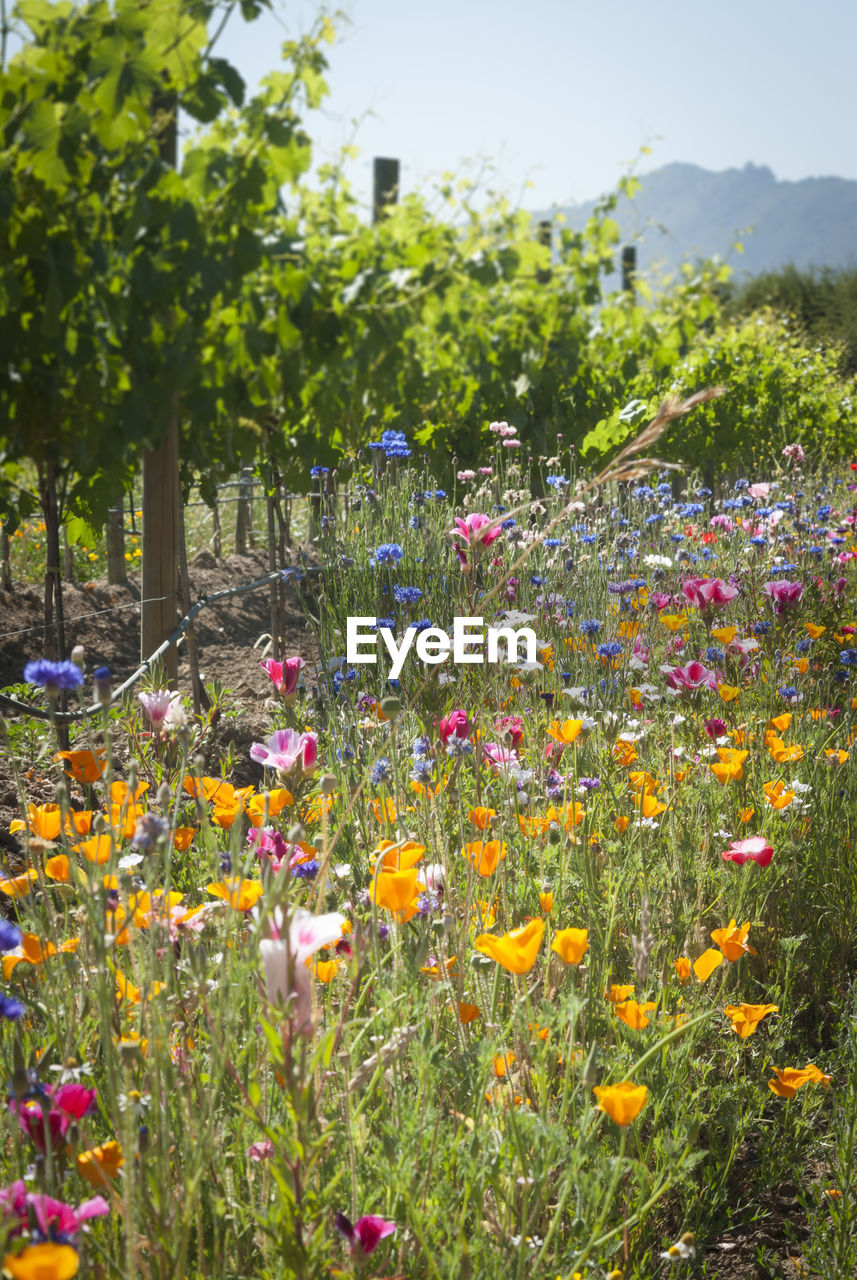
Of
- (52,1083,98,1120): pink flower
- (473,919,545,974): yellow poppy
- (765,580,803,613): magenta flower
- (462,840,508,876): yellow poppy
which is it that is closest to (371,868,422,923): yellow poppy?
(473,919,545,974): yellow poppy

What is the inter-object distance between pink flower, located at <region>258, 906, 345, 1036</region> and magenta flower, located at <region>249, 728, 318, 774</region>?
0.60m

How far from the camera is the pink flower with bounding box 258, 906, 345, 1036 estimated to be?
0.96 metres

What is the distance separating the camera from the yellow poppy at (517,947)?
3.67ft

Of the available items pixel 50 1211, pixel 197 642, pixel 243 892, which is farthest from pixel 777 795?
pixel 197 642

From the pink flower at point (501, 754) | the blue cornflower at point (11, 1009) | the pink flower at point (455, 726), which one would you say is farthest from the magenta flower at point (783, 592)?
the blue cornflower at point (11, 1009)

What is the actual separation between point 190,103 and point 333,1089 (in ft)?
4.33

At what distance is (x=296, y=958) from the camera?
99 centimetres

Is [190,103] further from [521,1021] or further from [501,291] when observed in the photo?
[521,1021]

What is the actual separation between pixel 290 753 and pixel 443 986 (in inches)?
21.1

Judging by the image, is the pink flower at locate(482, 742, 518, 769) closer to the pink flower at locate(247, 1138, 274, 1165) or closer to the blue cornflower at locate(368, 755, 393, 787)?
the blue cornflower at locate(368, 755, 393, 787)

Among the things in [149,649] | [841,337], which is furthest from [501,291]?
[841,337]

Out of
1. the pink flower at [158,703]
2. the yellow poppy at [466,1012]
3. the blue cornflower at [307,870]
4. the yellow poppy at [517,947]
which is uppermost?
the pink flower at [158,703]

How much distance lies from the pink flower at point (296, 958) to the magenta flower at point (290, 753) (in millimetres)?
598

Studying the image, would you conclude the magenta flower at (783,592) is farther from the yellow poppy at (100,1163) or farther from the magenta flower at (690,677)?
the yellow poppy at (100,1163)
